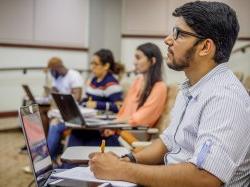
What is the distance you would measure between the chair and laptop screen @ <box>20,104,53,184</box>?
3.86ft

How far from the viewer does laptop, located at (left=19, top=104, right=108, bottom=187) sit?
1370 mm

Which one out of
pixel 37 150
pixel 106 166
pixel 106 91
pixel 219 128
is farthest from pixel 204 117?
pixel 106 91

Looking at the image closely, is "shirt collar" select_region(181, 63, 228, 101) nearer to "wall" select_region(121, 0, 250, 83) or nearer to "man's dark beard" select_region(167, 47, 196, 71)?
"man's dark beard" select_region(167, 47, 196, 71)

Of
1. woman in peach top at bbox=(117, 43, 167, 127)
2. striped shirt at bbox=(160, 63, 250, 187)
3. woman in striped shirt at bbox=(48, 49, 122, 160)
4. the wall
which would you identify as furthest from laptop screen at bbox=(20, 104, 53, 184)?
the wall

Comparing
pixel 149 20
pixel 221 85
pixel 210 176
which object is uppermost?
pixel 149 20

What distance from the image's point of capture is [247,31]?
15.7 ft

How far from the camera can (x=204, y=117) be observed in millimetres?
1335

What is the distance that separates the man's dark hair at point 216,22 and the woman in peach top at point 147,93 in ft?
5.71

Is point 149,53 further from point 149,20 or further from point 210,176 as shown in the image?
point 149,20

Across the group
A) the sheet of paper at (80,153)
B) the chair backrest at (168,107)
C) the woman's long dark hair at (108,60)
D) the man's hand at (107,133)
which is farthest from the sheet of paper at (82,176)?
the woman's long dark hair at (108,60)

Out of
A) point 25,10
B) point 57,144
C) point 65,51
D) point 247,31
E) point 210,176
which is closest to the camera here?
point 210,176

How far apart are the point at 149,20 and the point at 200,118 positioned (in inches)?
205

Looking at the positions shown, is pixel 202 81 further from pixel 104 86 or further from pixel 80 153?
pixel 104 86

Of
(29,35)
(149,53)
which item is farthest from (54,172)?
(29,35)
